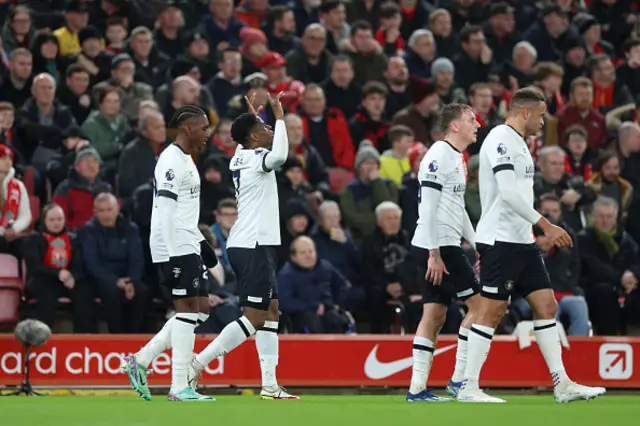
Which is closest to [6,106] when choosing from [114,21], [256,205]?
[114,21]

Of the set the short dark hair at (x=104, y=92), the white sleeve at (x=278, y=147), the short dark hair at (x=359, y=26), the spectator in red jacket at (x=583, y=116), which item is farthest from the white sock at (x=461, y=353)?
the short dark hair at (x=359, y=26)

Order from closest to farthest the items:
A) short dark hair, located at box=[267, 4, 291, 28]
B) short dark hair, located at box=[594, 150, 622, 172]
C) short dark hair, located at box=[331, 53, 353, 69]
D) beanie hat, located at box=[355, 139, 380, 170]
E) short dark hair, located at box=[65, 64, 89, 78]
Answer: beanie hat, located at box=[355, 139, 380, 170] → short dark hair, located at box=[65, 64, 89, 78] → short dark hair, located at box=[594, 150, 622, 172] → short dark hair, located at box=[331, 53, 353, 69] → short dark hair, located at box=[267, 4, 291, 28]

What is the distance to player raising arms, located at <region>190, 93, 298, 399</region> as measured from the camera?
1131 cm

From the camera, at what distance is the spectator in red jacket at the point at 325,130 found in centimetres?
1817

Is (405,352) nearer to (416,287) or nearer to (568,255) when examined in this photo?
(416,287)

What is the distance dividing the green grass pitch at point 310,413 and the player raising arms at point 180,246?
364 millimetres

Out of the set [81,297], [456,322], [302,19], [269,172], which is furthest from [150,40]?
[269,172]

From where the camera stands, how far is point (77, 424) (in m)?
8.47

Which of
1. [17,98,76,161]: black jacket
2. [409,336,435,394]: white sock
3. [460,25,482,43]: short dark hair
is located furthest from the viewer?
[460,25,482,43]: short dark hair

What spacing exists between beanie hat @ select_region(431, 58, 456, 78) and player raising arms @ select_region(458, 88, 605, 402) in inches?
338

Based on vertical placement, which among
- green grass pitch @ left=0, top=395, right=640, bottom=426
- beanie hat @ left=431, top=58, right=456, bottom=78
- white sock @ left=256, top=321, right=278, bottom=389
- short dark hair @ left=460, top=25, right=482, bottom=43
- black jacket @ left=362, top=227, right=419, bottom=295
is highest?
short dark hair @ left=460, top=25, right=482, bottom=43

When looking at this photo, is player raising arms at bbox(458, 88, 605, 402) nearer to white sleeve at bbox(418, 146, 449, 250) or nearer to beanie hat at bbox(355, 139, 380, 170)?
white sleeve at bbox(418, 146, 449, 250)

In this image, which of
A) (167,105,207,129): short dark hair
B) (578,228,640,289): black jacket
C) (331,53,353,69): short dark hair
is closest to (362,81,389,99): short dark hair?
(331,53,353,69): short dark hair

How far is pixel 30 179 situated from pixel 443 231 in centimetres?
656
